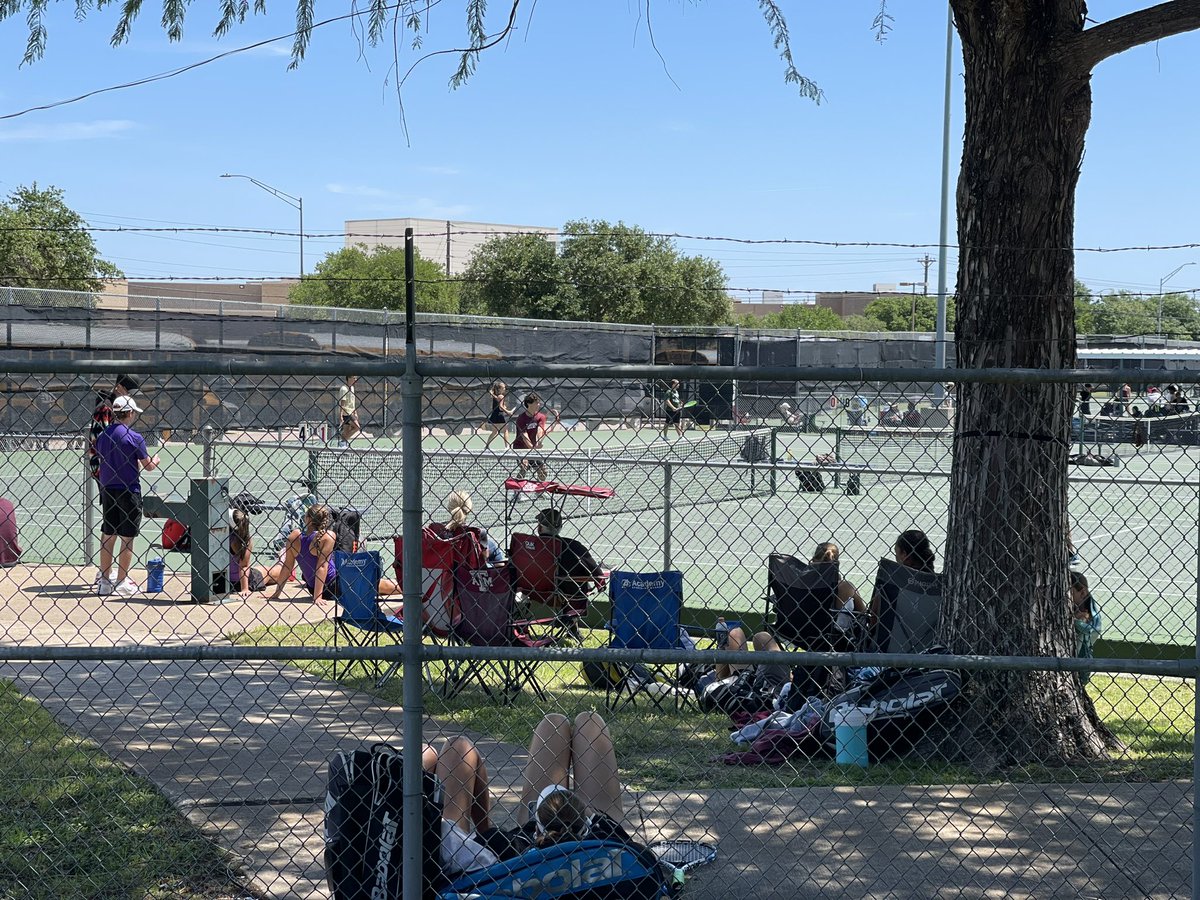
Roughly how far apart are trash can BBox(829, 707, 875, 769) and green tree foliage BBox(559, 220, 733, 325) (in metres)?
54.2

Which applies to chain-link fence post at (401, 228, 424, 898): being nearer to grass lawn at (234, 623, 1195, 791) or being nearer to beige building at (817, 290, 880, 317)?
grass lawn at (234, 623, 1195, 791)

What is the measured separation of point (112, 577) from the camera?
11672mm

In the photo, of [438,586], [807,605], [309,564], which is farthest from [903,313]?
[438,586]

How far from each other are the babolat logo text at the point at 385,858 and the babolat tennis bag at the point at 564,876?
0.67ft

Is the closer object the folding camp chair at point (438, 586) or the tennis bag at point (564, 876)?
the tennis bag at point (564, 876)

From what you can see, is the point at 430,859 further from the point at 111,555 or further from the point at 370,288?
the point at 370,288

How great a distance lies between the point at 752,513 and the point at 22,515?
31.8 feet

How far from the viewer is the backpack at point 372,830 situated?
13.2ft

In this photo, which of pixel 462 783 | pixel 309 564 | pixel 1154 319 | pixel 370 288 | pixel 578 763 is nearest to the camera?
pixel 462 783

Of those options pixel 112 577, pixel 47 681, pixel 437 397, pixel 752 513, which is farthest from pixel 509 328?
pixel 47 681

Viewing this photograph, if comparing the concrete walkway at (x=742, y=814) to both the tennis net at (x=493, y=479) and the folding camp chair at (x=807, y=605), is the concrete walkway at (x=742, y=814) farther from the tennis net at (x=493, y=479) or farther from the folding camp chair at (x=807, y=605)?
the tennis net at (x=493, y=479)

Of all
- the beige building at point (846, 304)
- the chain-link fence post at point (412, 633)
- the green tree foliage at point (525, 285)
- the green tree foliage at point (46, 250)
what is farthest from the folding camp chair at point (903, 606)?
the beige building at point (846, 304)

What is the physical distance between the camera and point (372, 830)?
405 cm

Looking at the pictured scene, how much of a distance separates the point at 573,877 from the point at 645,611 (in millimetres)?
4165
